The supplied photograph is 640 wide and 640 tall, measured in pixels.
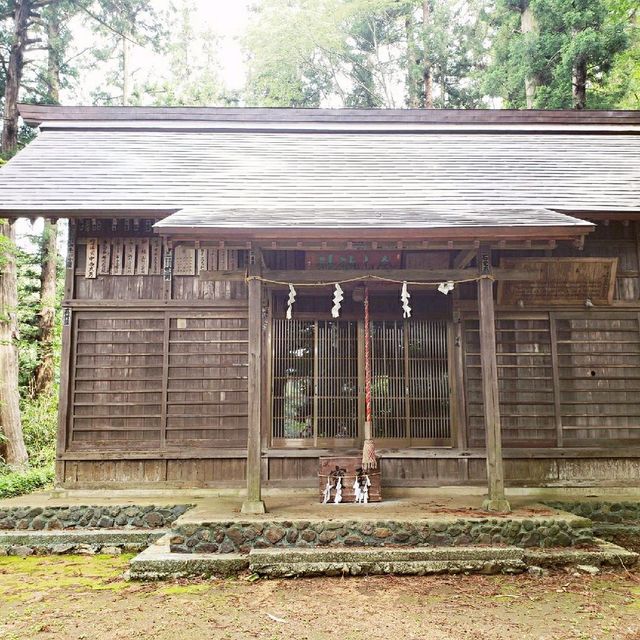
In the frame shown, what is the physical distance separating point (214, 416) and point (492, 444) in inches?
157

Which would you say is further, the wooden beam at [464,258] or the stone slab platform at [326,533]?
the wooden beam at [464,258]

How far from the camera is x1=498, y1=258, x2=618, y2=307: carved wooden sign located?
812cm

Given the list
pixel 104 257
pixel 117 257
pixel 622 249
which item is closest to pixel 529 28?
pixel 622 249

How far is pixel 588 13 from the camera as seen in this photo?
13922 mm

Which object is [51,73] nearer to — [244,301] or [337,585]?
[244,301]

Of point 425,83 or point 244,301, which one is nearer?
point 244,301

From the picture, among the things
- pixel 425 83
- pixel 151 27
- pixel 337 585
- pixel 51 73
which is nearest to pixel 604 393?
pixel 337 585

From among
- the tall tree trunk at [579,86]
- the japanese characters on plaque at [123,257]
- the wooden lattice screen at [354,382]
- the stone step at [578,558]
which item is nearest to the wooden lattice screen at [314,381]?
the wooden lattice screen at [354,382]

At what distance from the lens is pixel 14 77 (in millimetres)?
12000

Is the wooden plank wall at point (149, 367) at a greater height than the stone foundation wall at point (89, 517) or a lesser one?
greater

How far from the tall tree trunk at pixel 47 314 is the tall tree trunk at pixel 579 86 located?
1542 cm

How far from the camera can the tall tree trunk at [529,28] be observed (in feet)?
51.8

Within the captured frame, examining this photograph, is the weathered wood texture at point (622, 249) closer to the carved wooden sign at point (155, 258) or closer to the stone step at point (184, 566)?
the carved wooden sign at point (155, 258)

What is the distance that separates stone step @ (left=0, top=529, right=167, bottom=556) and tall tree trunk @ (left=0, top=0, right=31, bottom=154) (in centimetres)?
892
